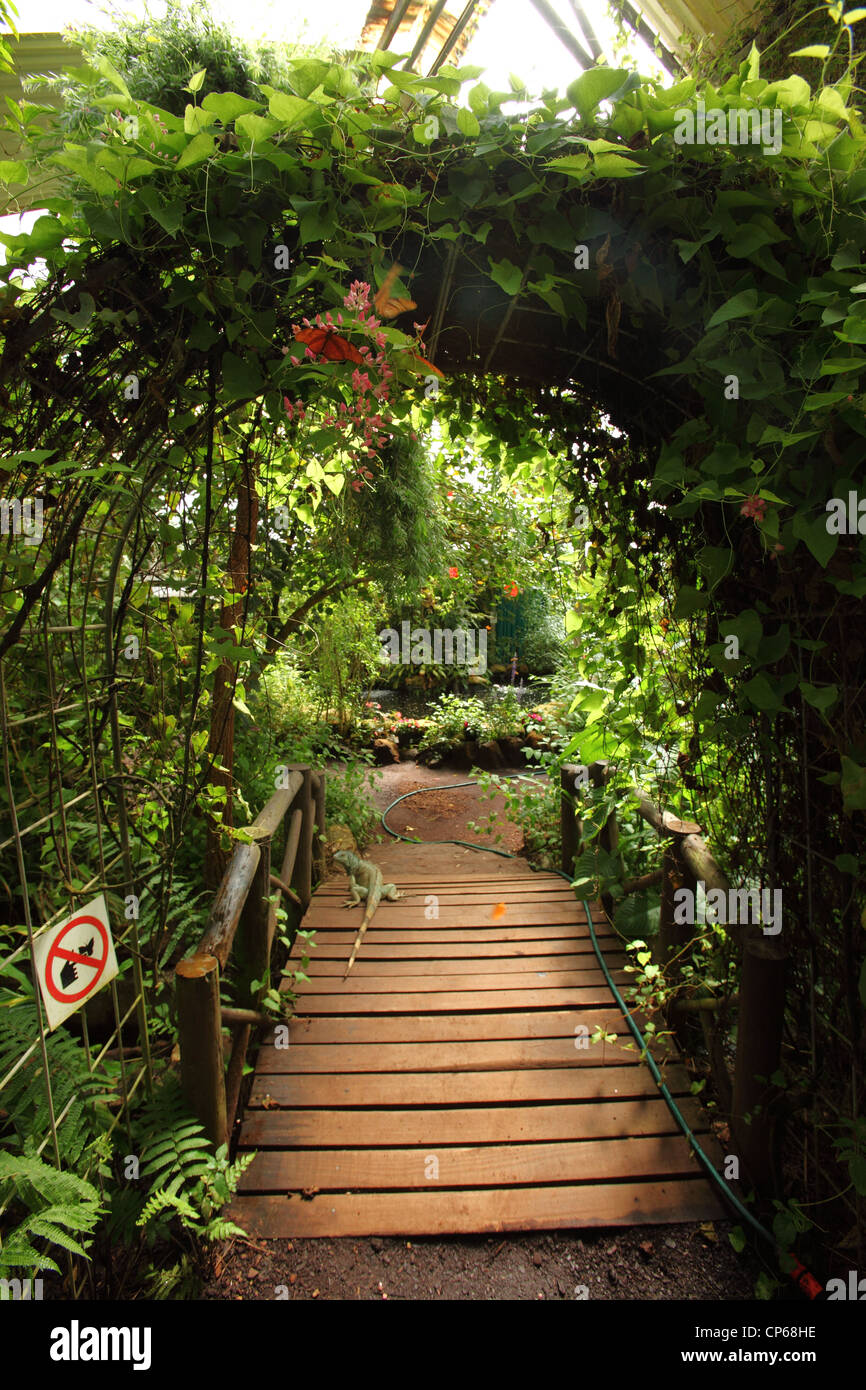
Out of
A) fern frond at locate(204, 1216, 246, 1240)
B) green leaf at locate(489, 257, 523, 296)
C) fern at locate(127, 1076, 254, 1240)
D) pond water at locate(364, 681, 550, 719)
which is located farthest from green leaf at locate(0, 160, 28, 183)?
pond water at locate(364, 681, 550, 719)

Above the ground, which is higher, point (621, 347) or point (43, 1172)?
point (621, 347)

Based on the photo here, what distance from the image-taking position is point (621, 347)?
1398mm

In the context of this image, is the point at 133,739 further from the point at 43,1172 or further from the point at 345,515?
the point at 345,515

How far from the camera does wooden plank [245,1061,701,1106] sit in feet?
6.76

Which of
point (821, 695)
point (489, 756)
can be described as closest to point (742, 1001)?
point (821, 695)

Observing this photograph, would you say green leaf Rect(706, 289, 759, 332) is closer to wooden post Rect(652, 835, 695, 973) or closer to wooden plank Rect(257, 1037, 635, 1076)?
wooden post Rect(652, 835, 695, 973)

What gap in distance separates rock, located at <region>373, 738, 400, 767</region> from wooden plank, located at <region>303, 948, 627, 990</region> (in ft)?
16.4

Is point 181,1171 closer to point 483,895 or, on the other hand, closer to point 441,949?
point 441,949

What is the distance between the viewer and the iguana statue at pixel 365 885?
10.9 ft

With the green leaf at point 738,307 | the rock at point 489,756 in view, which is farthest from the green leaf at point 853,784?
the rock at point 489,756

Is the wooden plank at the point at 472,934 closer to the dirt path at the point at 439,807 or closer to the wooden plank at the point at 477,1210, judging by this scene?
the wooden plank at the point at 477,1210

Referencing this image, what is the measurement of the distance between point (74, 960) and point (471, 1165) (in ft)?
4.04
